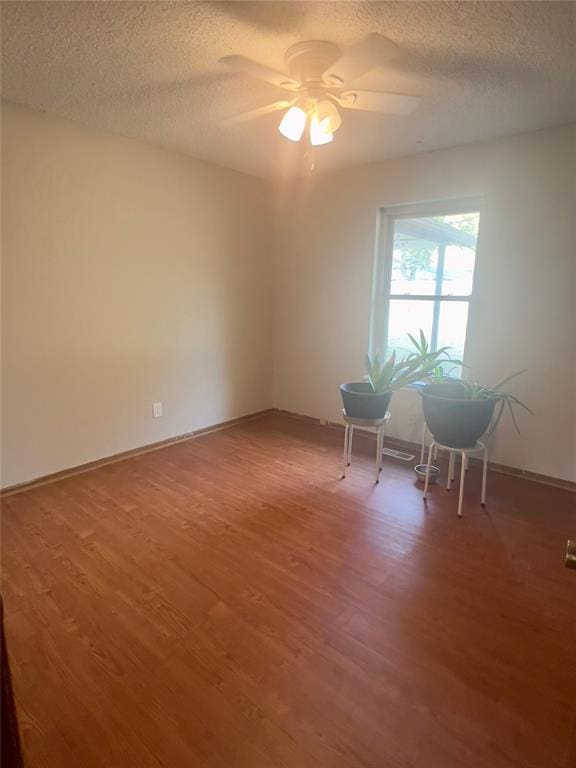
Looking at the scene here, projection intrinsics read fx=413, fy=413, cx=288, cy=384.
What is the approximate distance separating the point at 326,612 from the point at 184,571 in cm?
67

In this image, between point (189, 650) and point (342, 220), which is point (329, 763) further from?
point (342, 220)

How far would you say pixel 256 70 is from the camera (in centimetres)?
163

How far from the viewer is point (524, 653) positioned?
149 centimetres

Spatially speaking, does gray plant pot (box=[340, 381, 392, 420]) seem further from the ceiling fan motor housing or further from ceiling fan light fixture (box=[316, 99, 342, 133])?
the ceiling fan motor housing

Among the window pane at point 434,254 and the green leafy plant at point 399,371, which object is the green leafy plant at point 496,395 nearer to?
the green leafy plant at point 399,371

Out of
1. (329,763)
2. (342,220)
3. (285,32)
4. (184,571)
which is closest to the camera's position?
(329,763)

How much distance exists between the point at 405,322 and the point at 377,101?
1.83m

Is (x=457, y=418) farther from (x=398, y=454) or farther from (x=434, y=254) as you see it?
(x=434, y=254)

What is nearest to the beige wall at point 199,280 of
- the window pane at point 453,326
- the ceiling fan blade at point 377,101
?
the window pane at point 453,326

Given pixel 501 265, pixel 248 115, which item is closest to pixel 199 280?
pixel 248 115

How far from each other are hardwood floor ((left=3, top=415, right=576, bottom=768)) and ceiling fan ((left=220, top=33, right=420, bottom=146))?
6.70 ft

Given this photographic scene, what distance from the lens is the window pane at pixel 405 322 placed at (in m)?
3.30

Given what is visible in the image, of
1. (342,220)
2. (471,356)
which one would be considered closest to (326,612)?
(471,356)

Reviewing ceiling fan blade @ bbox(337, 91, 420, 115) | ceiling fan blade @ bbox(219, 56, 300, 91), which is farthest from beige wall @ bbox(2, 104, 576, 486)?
ceiling fan blade @ bbox(219, 56, 300, 91)
